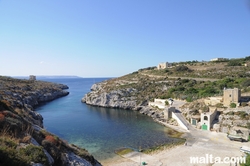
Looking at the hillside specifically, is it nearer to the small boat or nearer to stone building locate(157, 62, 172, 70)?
the small boat

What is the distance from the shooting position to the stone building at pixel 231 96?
29748mm

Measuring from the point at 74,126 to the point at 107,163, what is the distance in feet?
52.4

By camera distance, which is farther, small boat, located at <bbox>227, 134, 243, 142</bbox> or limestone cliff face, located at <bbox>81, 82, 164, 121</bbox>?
limestone cliff face, located at <bbox>81, 82, 164, 121</bbox>

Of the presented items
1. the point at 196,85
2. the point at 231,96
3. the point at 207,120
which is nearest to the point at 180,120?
the point at 207,120

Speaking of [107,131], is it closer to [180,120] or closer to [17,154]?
[180,120]

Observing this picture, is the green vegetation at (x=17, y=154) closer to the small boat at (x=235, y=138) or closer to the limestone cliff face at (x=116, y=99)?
the small boat at (x=235, y=138)

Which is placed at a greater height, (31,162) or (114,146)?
(31,162)

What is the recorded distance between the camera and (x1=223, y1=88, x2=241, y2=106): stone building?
29.7 m

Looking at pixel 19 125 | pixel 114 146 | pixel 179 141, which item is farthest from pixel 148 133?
pixel 19 125

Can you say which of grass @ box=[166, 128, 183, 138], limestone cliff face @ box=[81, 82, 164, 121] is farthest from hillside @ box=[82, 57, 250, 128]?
grass @ box=[166, 128, 183, 138]

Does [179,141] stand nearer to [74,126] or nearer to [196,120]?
[196,120]

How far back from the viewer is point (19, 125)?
7.50 meters

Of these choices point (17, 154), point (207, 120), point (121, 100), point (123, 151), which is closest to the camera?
point (17, 154)

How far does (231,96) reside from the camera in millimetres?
30406
